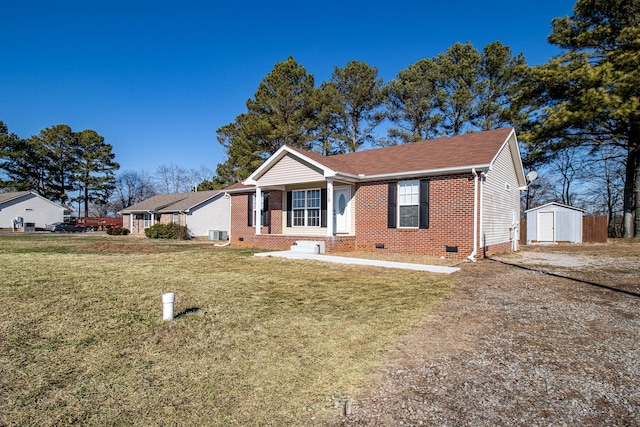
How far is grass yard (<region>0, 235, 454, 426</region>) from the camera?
8.99ft

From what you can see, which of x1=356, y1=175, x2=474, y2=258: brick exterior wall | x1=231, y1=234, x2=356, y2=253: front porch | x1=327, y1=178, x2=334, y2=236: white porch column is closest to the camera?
x1=356, y1=175, x2=474, y2=258: brick exterior wall

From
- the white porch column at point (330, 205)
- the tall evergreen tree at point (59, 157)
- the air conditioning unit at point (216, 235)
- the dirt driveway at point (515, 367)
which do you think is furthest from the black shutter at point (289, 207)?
the tall evergreen tree at point (59, 157)

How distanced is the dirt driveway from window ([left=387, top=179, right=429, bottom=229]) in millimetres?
6532

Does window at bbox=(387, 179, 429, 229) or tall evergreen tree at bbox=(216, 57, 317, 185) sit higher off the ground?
tall evergreen tree at bbox=(216, 57, 317, 185)

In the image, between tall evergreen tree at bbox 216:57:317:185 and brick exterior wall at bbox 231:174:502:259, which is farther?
tall evergreen tree at bbox 216:57:317:185

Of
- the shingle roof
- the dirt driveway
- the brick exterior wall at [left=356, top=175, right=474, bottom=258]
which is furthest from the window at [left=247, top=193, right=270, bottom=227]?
the dirt driveway

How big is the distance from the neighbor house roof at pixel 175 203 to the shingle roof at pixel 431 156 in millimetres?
18576

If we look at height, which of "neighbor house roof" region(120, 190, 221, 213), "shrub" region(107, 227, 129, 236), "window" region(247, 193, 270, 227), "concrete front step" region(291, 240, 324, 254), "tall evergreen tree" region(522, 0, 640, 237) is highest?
"tall evergreen tree" region(522, 0, 640, 237)

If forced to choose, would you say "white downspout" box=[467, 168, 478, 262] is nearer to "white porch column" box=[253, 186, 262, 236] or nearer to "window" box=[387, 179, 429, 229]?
"window" box=[387, 179, 429, 229]

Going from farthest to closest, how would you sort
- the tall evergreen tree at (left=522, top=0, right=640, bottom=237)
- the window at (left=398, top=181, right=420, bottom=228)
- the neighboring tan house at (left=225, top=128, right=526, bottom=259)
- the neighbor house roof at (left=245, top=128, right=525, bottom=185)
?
the tall evergreen tree at (left=522, top=0, right=640, bottom=237), the window at (left=398, top=181, right=420, bottom=228), the neighbor house roof at (left=245, top=128, right=525, bottom=185), the neighboring tan house at (left=225, top=128, right=526, bottom=259)

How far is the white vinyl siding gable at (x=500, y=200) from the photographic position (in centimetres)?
1248

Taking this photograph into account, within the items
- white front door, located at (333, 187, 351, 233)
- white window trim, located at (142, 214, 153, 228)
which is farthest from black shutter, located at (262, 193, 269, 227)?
white window trim, located at (142, 214, 153, 228)

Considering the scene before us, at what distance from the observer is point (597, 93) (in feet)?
57.1

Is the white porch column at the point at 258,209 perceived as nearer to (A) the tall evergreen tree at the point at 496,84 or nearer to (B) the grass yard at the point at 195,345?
(B) the grass yard at the point at 195,345
